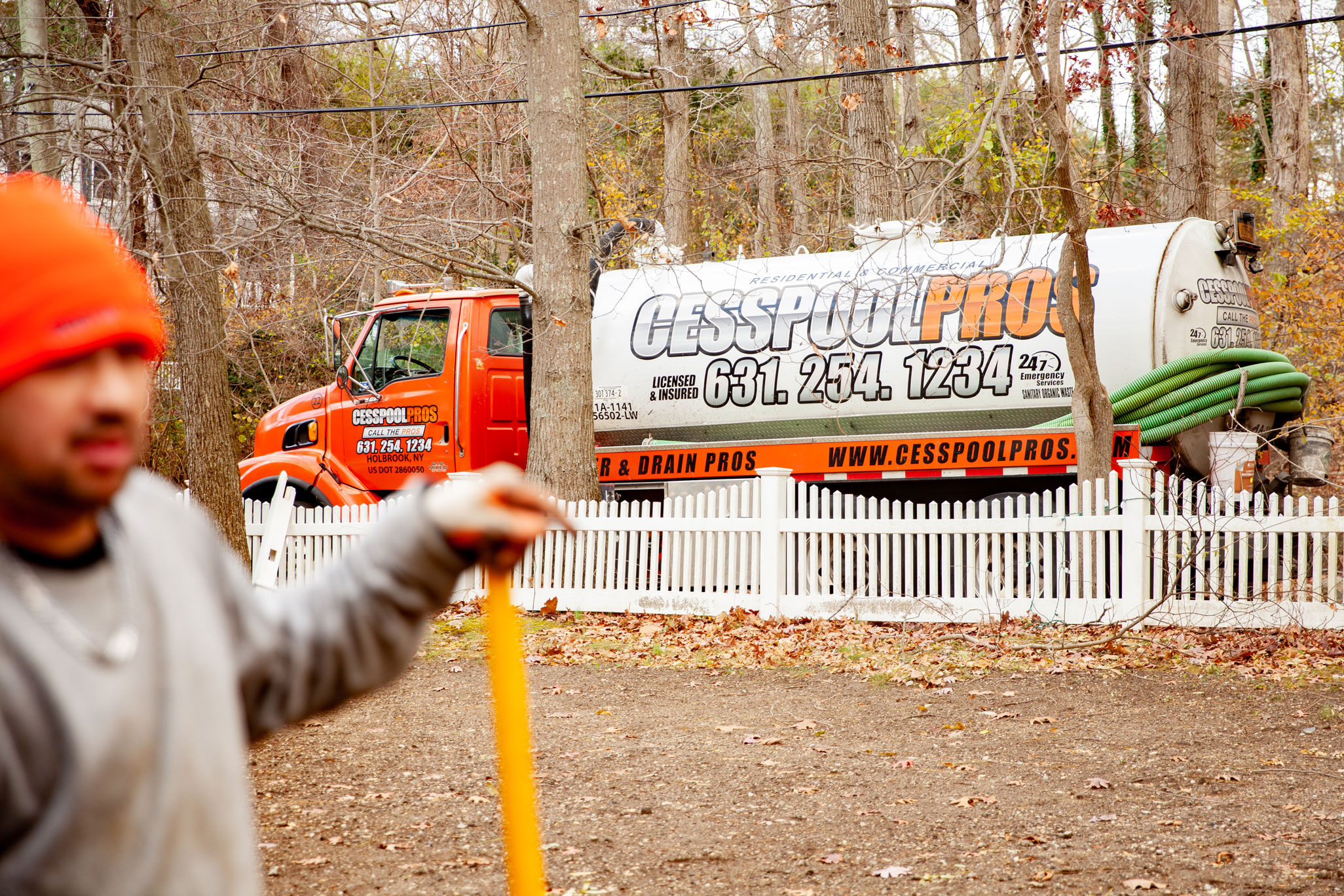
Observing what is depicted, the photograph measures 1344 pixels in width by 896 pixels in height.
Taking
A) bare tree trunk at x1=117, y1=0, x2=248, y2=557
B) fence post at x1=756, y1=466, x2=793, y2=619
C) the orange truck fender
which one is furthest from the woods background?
fence post at x1=756, y1=466, x2=793, y2=619

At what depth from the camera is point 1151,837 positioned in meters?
4.93

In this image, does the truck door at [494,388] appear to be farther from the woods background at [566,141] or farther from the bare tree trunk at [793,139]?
the bare tree trunk at [793,139]

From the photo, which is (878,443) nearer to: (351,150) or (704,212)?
(351,150)

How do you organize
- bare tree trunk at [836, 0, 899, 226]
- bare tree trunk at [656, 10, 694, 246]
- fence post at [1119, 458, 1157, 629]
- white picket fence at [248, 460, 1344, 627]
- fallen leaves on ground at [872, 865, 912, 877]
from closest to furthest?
fallen leaves on ground at [872, 865, 912, 877], white picket fence at [248, 460, 1344, 627], fence post at [1119, 458, 1157, 629], bare tree trunk at [836, 0, 899, 226], bare tree trunk at [656, 10, 694, 246]

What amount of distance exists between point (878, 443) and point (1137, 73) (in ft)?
16.0

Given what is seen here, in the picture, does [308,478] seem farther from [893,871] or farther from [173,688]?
[173,688]

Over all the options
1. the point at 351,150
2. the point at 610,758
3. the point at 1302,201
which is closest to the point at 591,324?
the point at 351,150

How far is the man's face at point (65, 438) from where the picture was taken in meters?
1.21

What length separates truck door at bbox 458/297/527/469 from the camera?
42.0 ft

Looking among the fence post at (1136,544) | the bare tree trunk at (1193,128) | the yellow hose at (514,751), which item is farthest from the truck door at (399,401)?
the yellow hose at (514,751)

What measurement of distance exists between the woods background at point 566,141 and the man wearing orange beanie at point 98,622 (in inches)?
313

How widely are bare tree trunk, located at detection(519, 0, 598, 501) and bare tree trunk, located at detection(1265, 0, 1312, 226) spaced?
12674mm

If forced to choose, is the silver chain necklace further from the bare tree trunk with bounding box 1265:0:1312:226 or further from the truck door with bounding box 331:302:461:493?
the bare tree trunk with bounding box 1265:0:1312:226

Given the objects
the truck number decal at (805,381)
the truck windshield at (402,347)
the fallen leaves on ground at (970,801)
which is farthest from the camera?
the truck windshield at (402,347)
